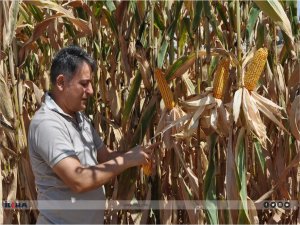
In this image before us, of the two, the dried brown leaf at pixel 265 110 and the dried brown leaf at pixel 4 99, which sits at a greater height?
the dried brown leaf at pixel 4 99

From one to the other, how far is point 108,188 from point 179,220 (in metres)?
0.40

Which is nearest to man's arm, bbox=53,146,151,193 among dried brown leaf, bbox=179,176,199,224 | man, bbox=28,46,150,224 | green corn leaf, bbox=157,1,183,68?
man, bbox=28,46,150,224

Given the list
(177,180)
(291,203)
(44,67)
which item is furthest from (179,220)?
(44,67)

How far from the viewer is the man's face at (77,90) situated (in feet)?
7.07

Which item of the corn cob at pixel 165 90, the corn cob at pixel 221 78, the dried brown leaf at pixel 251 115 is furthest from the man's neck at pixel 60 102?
the dried brown leaf at pixel 251 115

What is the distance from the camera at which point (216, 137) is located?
88.7 inches

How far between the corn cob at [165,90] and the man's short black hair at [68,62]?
10.9 inches

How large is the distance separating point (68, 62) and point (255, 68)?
28.0 inches

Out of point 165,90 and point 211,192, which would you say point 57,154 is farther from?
point 211,192

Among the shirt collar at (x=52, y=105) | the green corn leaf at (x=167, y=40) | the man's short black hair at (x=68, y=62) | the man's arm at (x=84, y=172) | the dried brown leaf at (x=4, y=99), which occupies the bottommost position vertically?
the man's arm at (x=84, y=172)

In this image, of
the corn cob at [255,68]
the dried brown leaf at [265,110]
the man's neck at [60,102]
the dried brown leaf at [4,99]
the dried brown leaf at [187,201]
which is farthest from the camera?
the dried brown leaf at [187,201]

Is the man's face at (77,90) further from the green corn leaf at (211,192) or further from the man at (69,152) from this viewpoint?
the green corn leaf at (211,192)

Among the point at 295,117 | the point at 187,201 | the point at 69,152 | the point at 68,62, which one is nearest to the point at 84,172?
the point at 69,152

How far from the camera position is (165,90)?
219 centimetres
